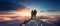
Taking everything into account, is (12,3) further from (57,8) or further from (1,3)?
(57,8)

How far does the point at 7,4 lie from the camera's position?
2.03 metres

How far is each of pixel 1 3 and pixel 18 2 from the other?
27 cm

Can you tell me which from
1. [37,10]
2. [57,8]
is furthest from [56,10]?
[37,10]

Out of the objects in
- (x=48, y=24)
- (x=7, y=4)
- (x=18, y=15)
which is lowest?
(x=48, y=24)

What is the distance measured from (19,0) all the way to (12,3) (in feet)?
0.40

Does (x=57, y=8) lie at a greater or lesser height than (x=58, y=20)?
greater

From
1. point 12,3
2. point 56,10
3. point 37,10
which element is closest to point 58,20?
point 56,10

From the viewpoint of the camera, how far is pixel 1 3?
2.01 m

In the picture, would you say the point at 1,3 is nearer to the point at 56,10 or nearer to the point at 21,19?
the point at 21,19

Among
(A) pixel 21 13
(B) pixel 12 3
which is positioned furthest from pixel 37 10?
(B) pixel 12 3

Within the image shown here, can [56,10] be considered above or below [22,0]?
below

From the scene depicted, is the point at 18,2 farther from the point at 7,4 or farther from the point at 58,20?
the point at 58,20

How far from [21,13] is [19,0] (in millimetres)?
213

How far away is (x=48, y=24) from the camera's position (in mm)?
2016
